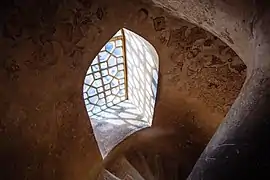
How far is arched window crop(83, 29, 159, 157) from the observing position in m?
3.49

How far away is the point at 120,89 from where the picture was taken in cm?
392

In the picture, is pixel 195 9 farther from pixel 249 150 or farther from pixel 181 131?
pixel 181 131

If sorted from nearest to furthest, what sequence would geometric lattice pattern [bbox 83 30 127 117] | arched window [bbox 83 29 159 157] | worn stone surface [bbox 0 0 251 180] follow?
worn stone surface [bbox 0 0 251 180], arched window [bbox 83 29 159 157], geometric lattice pattern [bbox 83 30 127 117]

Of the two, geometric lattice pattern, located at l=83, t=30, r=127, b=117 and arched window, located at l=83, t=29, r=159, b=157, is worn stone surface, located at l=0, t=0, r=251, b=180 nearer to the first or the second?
arched window, located at l=83, t=29, r=159, b=157

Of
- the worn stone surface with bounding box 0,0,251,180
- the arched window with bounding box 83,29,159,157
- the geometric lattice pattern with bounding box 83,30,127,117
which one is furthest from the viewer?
the geometric lattice pattern with bounding box 83,30,127,117

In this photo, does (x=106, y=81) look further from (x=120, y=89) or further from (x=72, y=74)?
(x=72, y=74)

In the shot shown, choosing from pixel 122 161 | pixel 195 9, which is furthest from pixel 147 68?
pixel 195 9

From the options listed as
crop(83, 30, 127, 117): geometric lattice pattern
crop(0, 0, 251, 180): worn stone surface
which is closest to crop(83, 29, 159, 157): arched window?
crop(83, 30, 127, 117): geometric lattice pattern

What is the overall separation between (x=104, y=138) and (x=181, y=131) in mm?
579

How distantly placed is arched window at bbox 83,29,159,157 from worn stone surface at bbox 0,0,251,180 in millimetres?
135

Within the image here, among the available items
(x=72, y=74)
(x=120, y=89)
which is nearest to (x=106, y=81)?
(x=120, y=89)

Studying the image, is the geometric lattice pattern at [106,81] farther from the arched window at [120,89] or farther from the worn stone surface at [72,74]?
the worn stone surface at [72,74]

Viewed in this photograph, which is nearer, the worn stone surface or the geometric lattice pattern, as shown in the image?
the worn stone surface

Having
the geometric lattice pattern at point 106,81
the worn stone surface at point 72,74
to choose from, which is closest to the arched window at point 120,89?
the geometric lattice pattern at point 106,81
